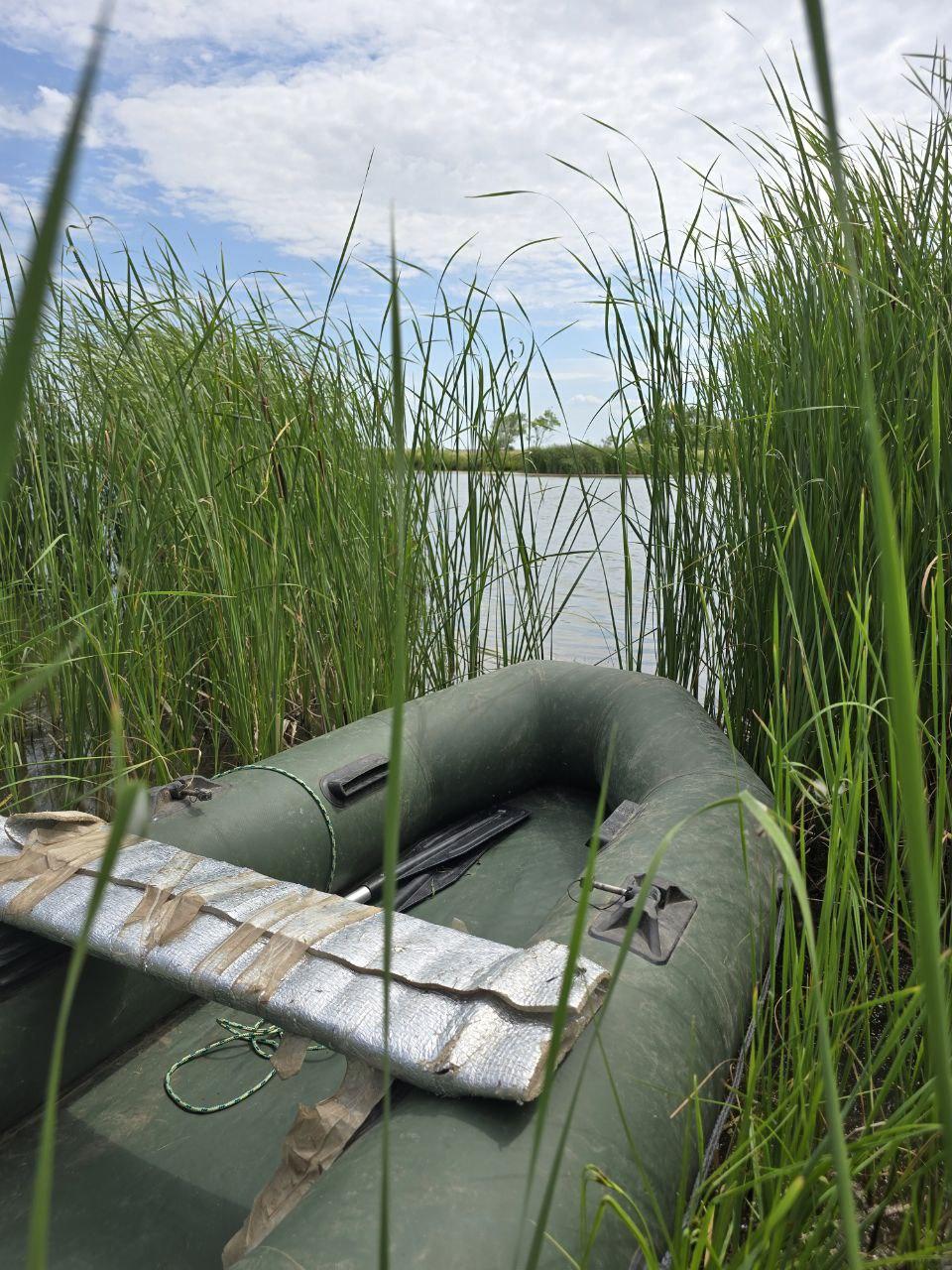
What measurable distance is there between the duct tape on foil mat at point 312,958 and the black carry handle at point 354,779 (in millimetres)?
464

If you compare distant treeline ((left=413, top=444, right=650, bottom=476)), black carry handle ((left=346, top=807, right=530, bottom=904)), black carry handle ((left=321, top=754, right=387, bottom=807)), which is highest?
distant treeline ((left=413, top=444, right=650, bottom=476))

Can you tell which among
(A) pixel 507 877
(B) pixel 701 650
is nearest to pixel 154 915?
(A) pixel 507 877

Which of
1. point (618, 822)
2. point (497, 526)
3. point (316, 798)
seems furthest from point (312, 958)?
point (497, 526)

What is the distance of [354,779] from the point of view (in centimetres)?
199

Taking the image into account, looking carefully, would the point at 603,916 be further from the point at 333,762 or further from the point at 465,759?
the point at 465,759

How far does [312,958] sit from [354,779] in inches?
29.7

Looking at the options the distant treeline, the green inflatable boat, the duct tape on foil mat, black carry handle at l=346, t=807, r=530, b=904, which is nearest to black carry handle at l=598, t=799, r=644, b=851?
the green inflatable boat

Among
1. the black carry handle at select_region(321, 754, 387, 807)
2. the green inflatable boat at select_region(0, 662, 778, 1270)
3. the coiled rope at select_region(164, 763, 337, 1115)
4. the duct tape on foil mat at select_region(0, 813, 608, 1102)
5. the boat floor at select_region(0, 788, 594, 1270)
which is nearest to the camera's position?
the green inflatable boat at select_region(0, 662, 778, 1270)

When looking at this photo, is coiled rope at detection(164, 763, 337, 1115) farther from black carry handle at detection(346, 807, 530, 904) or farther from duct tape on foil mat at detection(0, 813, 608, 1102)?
black carry handle at detection(346, 807, 530, 904)

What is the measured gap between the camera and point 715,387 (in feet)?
8.06

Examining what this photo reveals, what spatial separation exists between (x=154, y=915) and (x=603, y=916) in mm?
651

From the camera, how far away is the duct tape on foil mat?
1.08 meters

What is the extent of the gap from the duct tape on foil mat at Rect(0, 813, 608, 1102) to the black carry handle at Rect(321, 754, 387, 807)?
1.52ft

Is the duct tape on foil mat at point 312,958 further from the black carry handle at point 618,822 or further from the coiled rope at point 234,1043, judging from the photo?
the black carry handle at point 618,822
